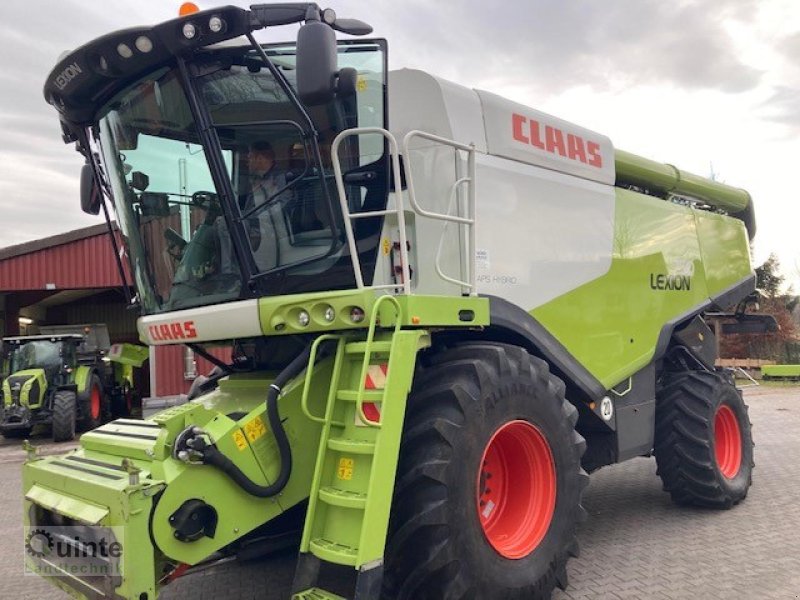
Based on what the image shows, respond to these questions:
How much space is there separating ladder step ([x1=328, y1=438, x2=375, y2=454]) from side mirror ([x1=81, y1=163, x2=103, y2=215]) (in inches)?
92.6

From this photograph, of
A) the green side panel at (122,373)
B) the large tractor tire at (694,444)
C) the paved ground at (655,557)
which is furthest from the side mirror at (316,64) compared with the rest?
the green side panel at (122,373)

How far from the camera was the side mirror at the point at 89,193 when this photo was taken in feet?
14.2

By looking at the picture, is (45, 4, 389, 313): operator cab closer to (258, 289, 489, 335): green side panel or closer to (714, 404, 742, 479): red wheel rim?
(258, 289, 489, 335): green side panel

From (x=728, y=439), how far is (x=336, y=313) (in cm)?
446

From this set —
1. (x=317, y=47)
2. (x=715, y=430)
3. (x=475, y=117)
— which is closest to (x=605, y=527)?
(x=715, y=430)

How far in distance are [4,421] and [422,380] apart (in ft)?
40.9

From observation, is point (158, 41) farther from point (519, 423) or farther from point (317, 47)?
point (519, 423)

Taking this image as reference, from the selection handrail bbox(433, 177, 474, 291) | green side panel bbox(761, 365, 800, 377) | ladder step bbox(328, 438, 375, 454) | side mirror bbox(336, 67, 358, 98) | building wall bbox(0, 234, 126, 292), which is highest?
building wall bbox(0, 234, 126, 292)

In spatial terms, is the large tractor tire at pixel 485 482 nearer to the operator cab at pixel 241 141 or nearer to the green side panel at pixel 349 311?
the green side panel at pixel 349 311

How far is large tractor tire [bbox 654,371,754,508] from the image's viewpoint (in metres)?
5.40

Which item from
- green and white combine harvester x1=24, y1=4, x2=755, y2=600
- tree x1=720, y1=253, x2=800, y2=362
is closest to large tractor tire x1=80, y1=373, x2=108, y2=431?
green and white combine harvester x1=24, y1=4, x2=755, y2=600

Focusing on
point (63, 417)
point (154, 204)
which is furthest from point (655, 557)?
point (63, 417)

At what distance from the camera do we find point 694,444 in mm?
5379

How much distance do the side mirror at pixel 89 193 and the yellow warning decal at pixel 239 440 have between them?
200 cm
